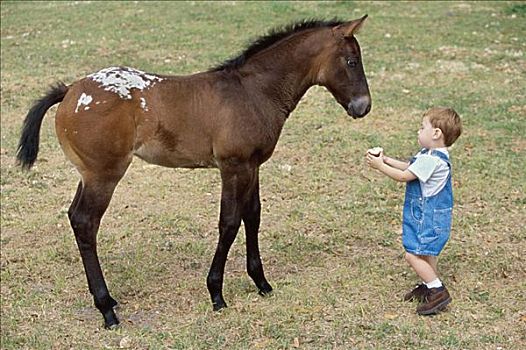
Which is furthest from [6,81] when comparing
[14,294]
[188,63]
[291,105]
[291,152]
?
[291,105]

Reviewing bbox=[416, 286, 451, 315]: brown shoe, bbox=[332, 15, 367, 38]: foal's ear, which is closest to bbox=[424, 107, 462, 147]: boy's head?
bbox=[332, 15, 367, 38]: foal's ear

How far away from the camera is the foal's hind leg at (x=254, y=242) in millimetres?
5281

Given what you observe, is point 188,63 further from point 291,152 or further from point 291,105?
point 291,105

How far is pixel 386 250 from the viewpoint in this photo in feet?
19.6

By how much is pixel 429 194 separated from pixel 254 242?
1.24 m

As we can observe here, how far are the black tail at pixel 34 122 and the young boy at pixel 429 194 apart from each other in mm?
1991

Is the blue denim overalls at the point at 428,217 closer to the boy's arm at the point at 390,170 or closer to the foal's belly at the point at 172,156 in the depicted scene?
the boy's arm at the point at 390,170

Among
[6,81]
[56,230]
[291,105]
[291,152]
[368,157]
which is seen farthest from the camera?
[6,81]

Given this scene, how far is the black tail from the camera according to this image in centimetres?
500

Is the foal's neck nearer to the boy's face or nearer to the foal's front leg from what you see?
the foal's front leg

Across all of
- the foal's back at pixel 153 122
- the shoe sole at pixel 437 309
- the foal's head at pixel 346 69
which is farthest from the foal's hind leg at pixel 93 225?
the shoe sole at pixel 437 309

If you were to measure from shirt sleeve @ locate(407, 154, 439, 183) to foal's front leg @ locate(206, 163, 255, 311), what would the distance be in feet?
3.28

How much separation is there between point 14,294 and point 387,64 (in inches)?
269

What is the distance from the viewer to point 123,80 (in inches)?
194
